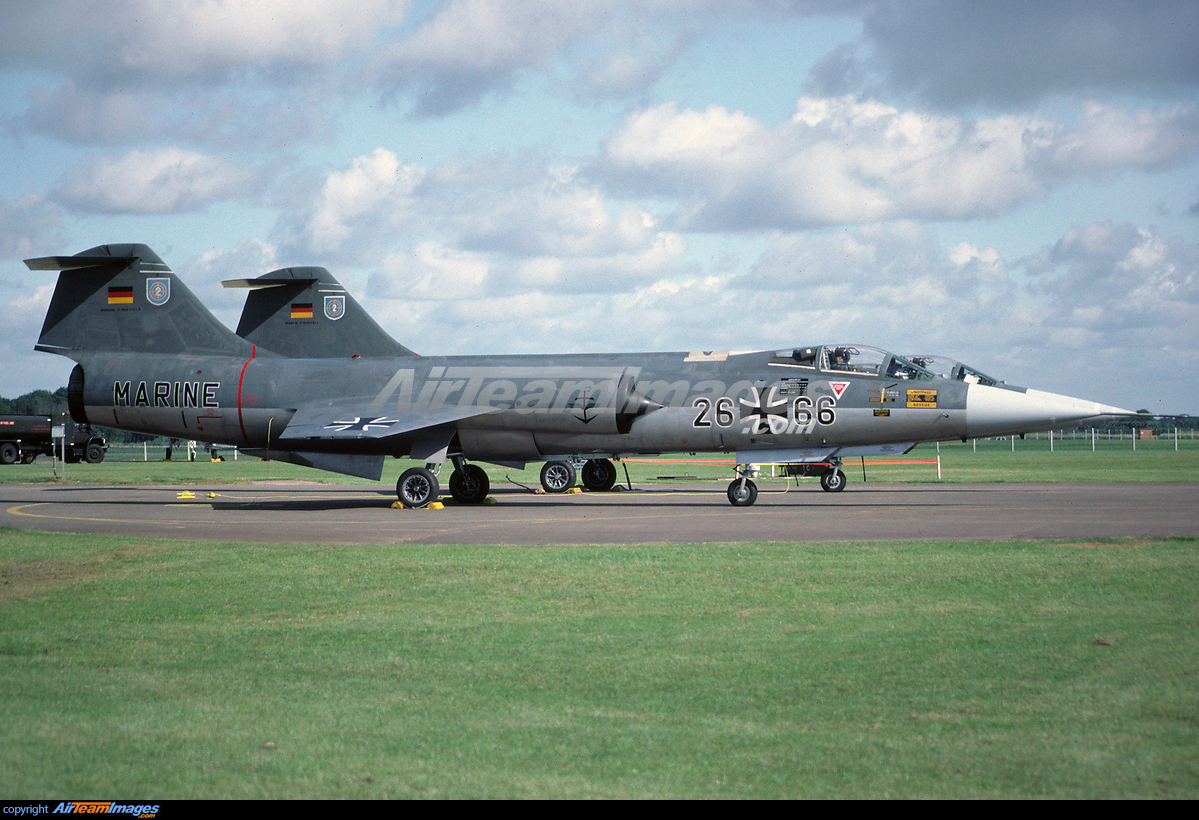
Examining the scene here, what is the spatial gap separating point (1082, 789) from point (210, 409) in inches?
941

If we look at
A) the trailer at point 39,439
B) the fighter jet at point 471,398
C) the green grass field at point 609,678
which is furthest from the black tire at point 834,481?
the trailer at point 39,439

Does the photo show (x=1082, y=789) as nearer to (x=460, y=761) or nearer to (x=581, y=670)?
(x=460, y=761)

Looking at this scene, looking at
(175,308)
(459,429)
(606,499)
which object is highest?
(175,308)

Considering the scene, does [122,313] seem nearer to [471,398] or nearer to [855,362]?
[471,398]

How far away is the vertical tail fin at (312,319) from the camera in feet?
89.1

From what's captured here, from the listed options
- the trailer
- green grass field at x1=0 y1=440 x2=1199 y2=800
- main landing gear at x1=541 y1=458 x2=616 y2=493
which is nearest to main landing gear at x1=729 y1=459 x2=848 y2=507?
main landing gear at x1=541 y1=458 x2=616 y2=493

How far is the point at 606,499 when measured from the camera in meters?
26.0

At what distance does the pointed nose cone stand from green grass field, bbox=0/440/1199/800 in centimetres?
1015

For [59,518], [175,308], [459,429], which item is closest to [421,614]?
[59,518]

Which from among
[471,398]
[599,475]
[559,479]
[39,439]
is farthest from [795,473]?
[39,439]

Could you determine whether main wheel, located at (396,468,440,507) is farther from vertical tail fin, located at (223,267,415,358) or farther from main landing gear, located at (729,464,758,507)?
main landing gear, located at (729,464,758,507)

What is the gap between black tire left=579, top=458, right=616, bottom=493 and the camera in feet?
96.1

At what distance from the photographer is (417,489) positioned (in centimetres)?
2334

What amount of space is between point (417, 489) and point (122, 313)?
9366 millimetres
